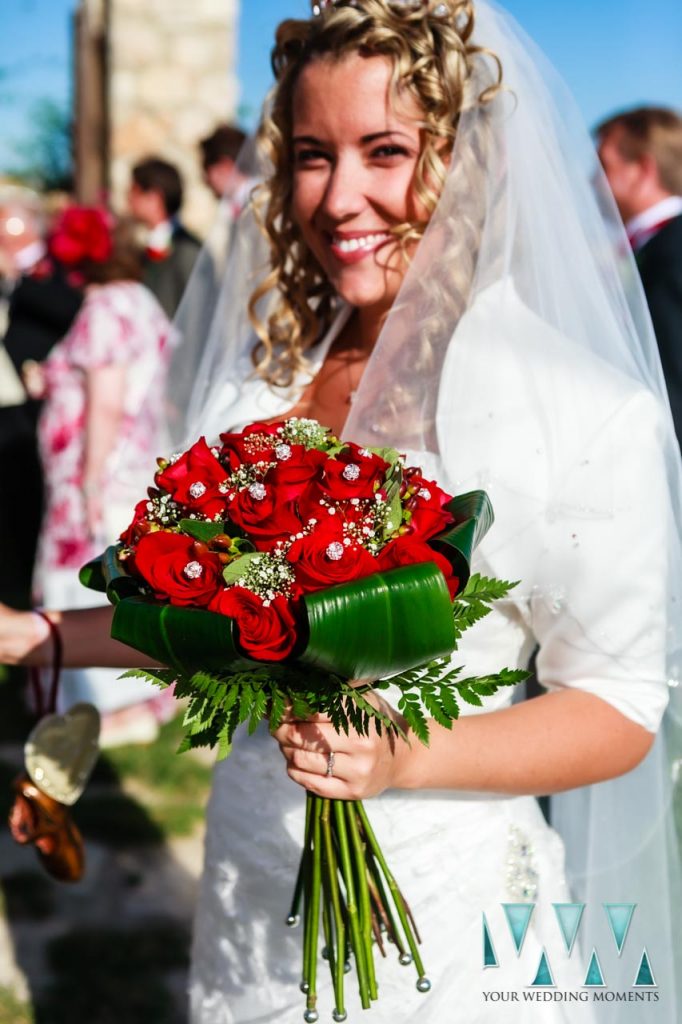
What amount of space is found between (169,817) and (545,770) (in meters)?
3.21

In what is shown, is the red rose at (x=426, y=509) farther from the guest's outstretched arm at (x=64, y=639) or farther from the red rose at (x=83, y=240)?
the red rose at (x=83, y=240)

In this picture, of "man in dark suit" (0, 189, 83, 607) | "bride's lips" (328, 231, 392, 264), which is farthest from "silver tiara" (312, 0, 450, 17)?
"man in dark suit" (0, 189, 83, 607)

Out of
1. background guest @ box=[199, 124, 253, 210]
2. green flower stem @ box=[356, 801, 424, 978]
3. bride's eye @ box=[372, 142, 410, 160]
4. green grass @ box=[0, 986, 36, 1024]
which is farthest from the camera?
background guest @ box=[199, 124, 253, 210]

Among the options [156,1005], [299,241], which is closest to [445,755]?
[299,241]

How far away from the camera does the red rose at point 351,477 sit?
57.6 inches

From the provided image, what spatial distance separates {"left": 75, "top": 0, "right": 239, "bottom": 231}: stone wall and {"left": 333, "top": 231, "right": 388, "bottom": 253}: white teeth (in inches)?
387

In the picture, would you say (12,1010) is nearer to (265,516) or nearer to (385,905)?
(385,905)

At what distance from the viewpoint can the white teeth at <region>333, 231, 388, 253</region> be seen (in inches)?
82.2

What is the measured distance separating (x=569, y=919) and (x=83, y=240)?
4596 millimetres

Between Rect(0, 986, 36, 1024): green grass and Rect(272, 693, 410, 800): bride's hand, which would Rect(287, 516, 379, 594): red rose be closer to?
Rect(272, 693, 410, 800): bride's hand

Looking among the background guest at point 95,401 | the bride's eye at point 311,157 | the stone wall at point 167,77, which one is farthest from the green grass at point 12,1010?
the stone wall at point 167,77

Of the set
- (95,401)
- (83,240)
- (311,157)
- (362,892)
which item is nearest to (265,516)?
(362,892)

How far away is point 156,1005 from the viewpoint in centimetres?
349

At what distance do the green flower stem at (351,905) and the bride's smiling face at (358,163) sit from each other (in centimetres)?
104
